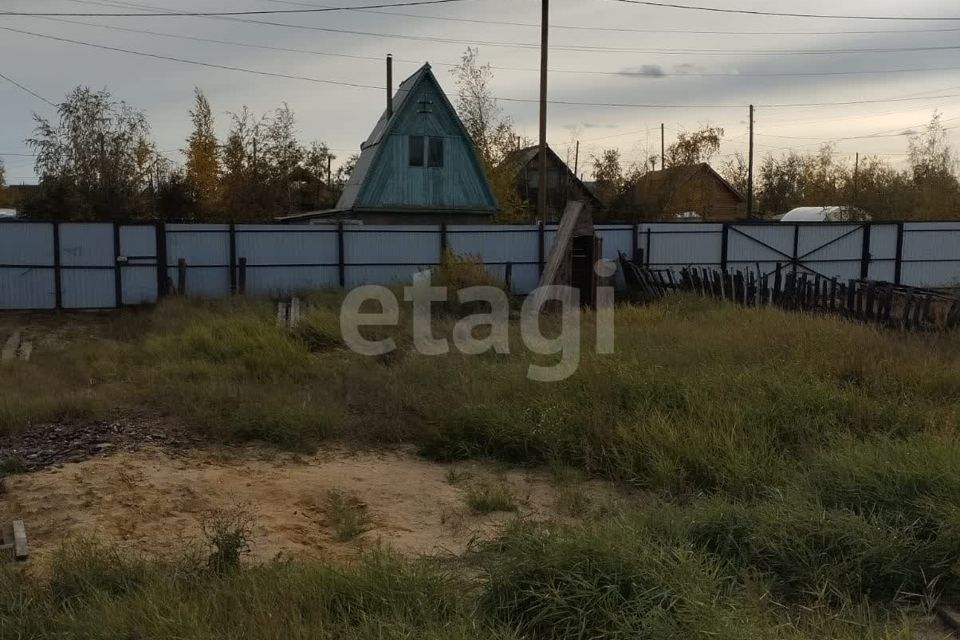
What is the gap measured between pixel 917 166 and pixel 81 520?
3398 centimetres

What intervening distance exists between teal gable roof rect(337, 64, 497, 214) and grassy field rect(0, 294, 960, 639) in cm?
1384

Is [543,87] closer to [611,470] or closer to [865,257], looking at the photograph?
[865,257]

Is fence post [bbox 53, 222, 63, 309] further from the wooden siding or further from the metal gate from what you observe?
the metal gate

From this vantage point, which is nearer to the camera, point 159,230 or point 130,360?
point 130,360

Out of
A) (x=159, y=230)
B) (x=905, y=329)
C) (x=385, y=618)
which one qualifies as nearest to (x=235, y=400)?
(x=385, y=618)

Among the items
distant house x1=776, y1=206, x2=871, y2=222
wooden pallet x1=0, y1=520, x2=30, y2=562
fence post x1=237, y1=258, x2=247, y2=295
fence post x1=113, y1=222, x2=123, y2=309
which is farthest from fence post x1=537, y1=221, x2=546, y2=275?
wooden pallet x1=0, y1=520, x2=30, y2=562

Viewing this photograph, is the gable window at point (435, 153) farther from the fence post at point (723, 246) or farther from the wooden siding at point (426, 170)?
the fence post at point (723, 246)

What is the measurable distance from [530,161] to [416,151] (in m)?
10.2

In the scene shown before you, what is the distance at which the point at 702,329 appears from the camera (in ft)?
30.1

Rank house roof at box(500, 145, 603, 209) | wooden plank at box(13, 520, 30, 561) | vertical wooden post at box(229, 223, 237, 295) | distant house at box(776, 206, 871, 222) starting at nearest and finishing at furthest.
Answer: wooden plank at box(13, 520, 30, 561)
vertical wooden post at box(229, 223, 237, 295)
distant house at box(776, 206, 871, 222)
house roof at box(500, 145, 603, 209)

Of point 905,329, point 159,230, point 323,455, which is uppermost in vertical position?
point 159,230

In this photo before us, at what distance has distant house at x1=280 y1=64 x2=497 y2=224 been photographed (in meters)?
23.1

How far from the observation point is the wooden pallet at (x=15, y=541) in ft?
12.8

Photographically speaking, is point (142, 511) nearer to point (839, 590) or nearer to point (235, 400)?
point (235, 400)
